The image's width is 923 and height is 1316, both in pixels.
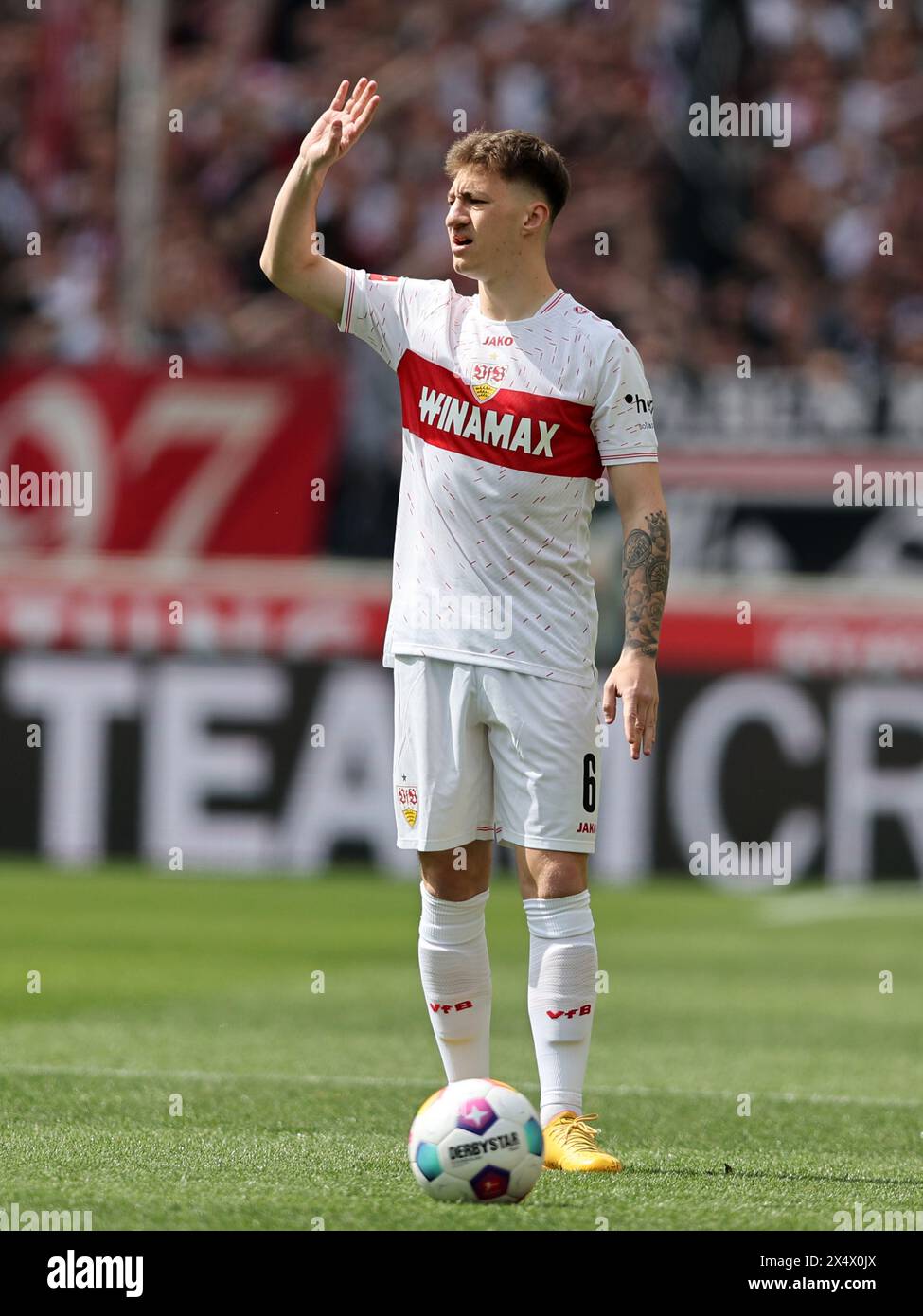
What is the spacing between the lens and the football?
4.30m

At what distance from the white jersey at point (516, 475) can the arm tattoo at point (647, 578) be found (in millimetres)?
116

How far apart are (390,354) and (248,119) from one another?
1212 centimetres

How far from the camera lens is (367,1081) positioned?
20.8 feet

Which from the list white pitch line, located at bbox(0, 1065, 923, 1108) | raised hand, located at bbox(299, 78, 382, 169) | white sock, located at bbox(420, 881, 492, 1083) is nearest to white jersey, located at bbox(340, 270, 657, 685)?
raised hand, located at bbox(299, 78, 382, 169)

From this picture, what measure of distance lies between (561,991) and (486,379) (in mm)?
1414

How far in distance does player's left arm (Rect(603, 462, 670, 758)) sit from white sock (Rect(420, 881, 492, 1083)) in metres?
0.57

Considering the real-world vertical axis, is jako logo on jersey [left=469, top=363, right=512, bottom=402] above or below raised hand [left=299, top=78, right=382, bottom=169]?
below

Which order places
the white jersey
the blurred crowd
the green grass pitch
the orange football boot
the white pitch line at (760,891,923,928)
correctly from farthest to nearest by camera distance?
1. the blurred crowd
2. the white pitch line at (760,891,923,928)
3. the white jersey
4. the orange football boot
5. the green grass pitch

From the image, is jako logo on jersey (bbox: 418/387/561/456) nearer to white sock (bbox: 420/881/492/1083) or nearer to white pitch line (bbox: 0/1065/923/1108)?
white sock (bbox: 420/881/492/1083)

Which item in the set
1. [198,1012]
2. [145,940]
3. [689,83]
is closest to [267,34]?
[689,83]

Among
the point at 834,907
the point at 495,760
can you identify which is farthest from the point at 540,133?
the point at 495,760

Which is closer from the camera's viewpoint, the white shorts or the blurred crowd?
the white shorts

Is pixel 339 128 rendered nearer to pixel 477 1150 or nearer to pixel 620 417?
pixel 620 417

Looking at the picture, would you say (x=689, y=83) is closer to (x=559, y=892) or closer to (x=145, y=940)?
(x=145, y=940)
